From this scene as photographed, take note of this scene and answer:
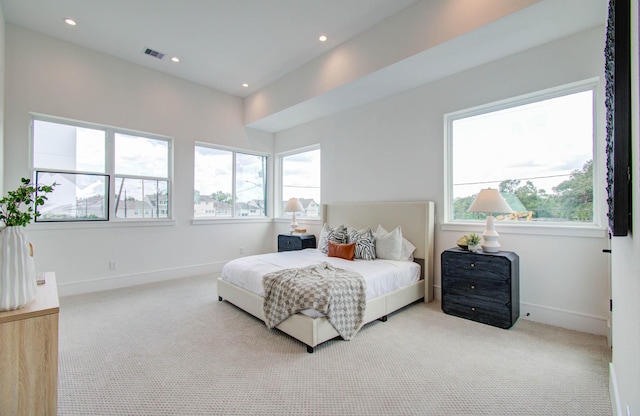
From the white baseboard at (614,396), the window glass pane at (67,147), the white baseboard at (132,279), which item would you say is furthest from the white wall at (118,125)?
the white baseboard at (614,396)

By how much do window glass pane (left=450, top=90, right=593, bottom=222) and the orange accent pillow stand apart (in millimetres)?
1402

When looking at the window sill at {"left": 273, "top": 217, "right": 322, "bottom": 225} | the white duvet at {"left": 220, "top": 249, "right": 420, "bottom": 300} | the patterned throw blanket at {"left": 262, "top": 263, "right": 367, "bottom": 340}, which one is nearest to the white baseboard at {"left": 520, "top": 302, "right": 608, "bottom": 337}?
the white duvet at {"left": 220, "top": 249, "right": 420, "bottom": 300}

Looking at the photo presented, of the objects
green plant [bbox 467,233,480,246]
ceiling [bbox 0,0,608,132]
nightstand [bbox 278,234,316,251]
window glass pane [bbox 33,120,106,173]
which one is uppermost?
ceiling [bbox 0,0,608,132]

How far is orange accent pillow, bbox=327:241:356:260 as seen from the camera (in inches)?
147

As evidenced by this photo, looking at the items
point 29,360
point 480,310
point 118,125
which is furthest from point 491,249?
point 118,125

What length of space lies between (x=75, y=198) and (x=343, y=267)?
3777 mm

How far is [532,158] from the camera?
312 cm

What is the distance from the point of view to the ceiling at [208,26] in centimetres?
312

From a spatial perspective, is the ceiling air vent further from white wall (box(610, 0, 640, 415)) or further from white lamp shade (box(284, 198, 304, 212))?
white wall (box(610, 0, 640, 415))

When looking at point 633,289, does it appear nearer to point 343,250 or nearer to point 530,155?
point 530,155

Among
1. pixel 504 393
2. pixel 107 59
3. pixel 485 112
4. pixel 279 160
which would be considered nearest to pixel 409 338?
pixel 504 393

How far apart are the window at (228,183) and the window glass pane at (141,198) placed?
0.51 m

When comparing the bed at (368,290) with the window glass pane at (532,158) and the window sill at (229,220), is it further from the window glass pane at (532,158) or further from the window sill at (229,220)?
the window sill at (229,220)

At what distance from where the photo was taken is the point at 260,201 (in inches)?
245
